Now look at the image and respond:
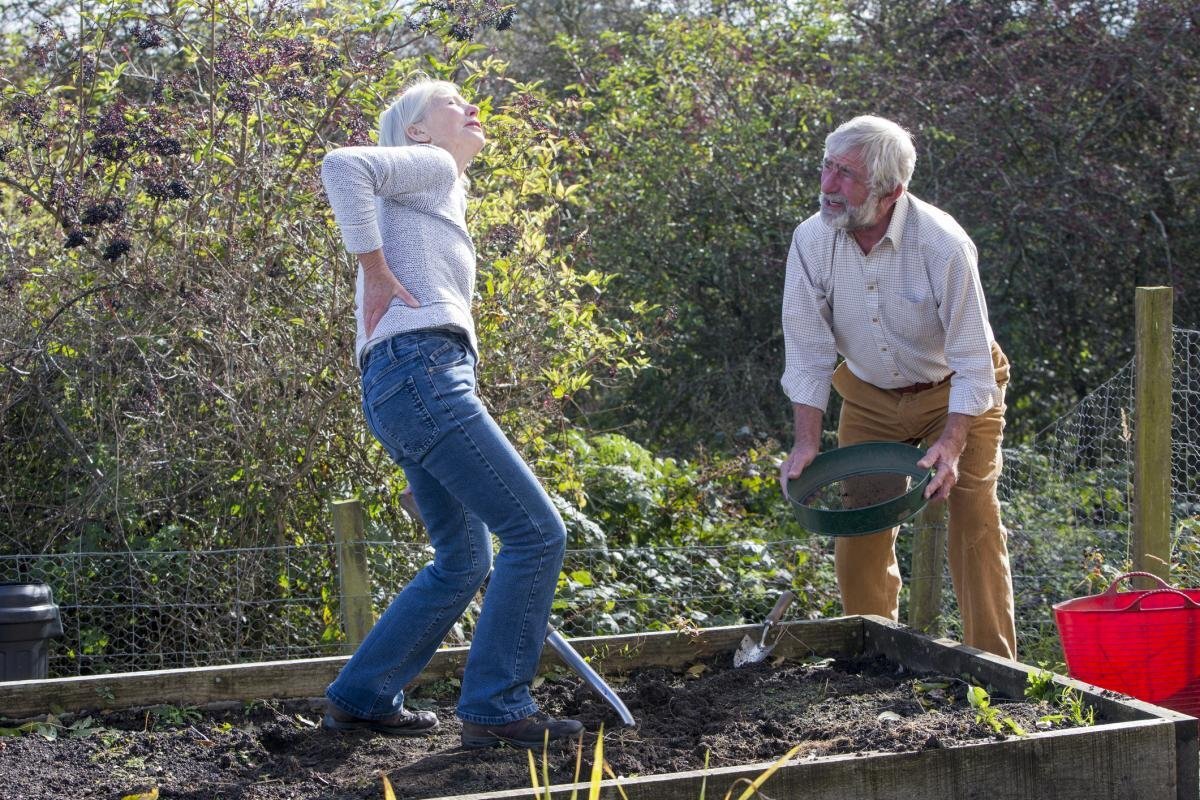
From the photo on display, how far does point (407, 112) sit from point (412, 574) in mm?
2031

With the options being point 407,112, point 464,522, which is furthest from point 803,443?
point 407,112

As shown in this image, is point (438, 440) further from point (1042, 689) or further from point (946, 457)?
point (1042, 689)

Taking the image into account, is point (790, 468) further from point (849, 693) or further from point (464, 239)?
point (464, 239)

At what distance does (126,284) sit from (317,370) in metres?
0.82

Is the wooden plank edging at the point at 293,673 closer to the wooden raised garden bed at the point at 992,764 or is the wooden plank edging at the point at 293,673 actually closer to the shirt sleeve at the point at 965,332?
the wooden raised garden bed at the point at 992,764

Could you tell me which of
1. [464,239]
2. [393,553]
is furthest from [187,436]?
[464,239]

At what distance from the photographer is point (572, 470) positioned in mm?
5492

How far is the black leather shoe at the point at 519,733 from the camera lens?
11.0ft

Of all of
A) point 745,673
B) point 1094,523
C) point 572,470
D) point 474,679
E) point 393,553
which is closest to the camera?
point 474,679

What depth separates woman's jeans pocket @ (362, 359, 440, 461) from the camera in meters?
3.21

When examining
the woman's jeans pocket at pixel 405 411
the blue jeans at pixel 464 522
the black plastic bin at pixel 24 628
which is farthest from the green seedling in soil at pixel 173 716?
the woman's jeans pocket at pixel 405 411

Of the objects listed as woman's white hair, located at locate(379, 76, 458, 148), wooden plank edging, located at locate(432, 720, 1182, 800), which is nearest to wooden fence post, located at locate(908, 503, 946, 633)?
wooden plank edging, located at locate(432, 720, 1182, 800)

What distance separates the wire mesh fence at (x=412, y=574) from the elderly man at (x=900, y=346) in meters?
0.92

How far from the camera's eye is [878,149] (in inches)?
155
